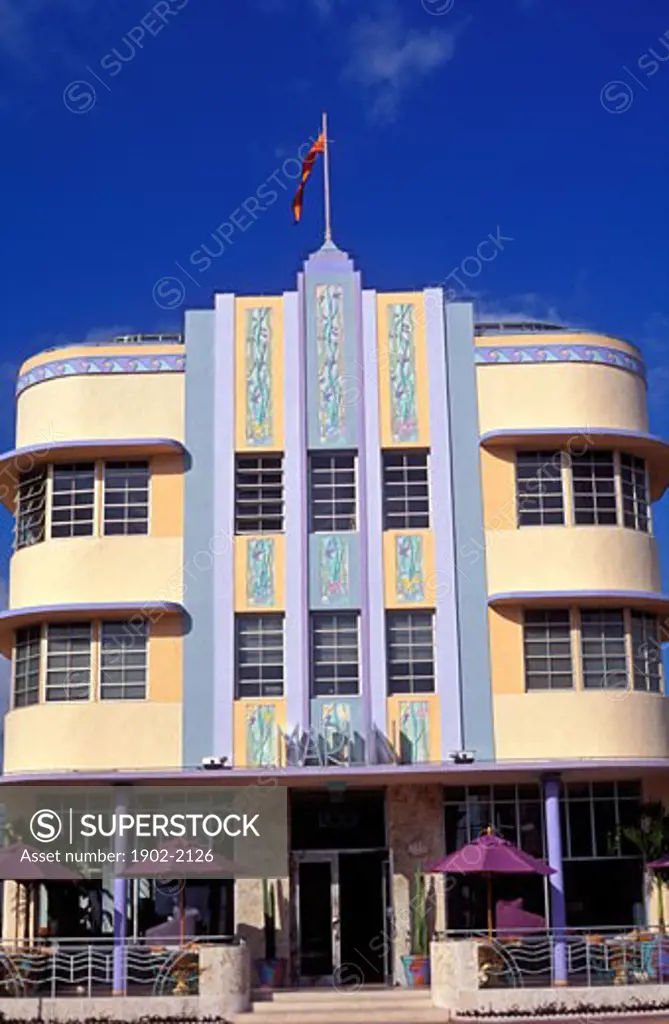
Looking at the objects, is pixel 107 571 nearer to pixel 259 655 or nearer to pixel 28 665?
pixel 28 665

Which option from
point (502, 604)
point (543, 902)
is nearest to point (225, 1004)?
point (543, 902)

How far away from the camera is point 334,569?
84.9ft

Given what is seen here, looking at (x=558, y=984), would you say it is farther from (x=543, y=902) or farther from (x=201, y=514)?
(x=201, y=514)

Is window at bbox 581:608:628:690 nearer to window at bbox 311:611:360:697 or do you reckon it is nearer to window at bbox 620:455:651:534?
window at bbox 620:455:651:534

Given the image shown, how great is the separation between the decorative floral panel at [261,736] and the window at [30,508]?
5137 millimetres

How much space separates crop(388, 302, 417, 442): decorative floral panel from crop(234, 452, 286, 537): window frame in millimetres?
2201

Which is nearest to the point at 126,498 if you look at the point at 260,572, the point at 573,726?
the point at 260,572

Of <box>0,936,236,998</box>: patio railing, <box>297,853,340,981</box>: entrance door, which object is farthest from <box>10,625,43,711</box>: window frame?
<box>297,853,340,981</box>: entrance door

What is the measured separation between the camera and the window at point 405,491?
26.1m

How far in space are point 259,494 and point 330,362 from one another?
9.36ft

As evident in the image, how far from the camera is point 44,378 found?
26.9 meters

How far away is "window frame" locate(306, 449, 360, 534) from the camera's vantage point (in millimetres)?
26156

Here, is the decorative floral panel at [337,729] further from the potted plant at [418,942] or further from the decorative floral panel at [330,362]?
the decorative floral panel at [330,362]

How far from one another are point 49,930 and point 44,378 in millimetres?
10108
